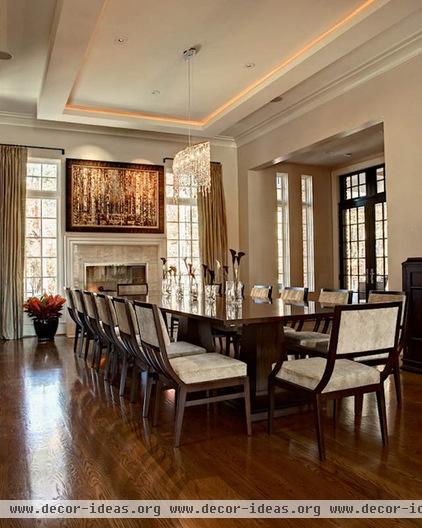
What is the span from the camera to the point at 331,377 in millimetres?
2703

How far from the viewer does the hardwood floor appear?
7.29 ft

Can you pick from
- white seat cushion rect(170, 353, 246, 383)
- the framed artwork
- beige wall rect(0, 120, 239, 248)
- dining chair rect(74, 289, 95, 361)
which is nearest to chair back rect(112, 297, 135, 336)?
white seat cushion rect(170, 353, 246, 383)

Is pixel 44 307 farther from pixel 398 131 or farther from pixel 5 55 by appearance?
pixel 398 131

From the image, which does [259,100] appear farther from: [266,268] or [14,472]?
[14,472]

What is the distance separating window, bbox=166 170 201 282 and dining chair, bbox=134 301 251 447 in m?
5.65

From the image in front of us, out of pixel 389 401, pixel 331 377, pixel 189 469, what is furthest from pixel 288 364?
pixel 389 401

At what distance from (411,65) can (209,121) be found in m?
3.32

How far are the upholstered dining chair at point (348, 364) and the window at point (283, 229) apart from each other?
6.82 metres

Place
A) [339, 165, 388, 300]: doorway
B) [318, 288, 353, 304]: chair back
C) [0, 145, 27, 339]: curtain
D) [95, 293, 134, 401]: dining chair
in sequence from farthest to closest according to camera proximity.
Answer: [339, 165, 388, 300]: doorway → [0, 145, 27, 339]: curtain → [318, 288, 353, 304]: chair back → [95, 293, 134, 401]: dining chair

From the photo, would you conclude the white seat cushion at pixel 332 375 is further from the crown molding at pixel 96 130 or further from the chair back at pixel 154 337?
the crown molding at pixel 96 130

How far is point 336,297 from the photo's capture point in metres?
4.63

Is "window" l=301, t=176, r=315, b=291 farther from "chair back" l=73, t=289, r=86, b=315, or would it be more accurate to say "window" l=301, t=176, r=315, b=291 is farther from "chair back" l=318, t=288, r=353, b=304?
"chair back" l=73, t=289, r=86, b=315

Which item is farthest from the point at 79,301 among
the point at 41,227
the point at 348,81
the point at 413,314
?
the point at 348,81

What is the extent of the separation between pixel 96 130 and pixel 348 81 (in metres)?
4.36
